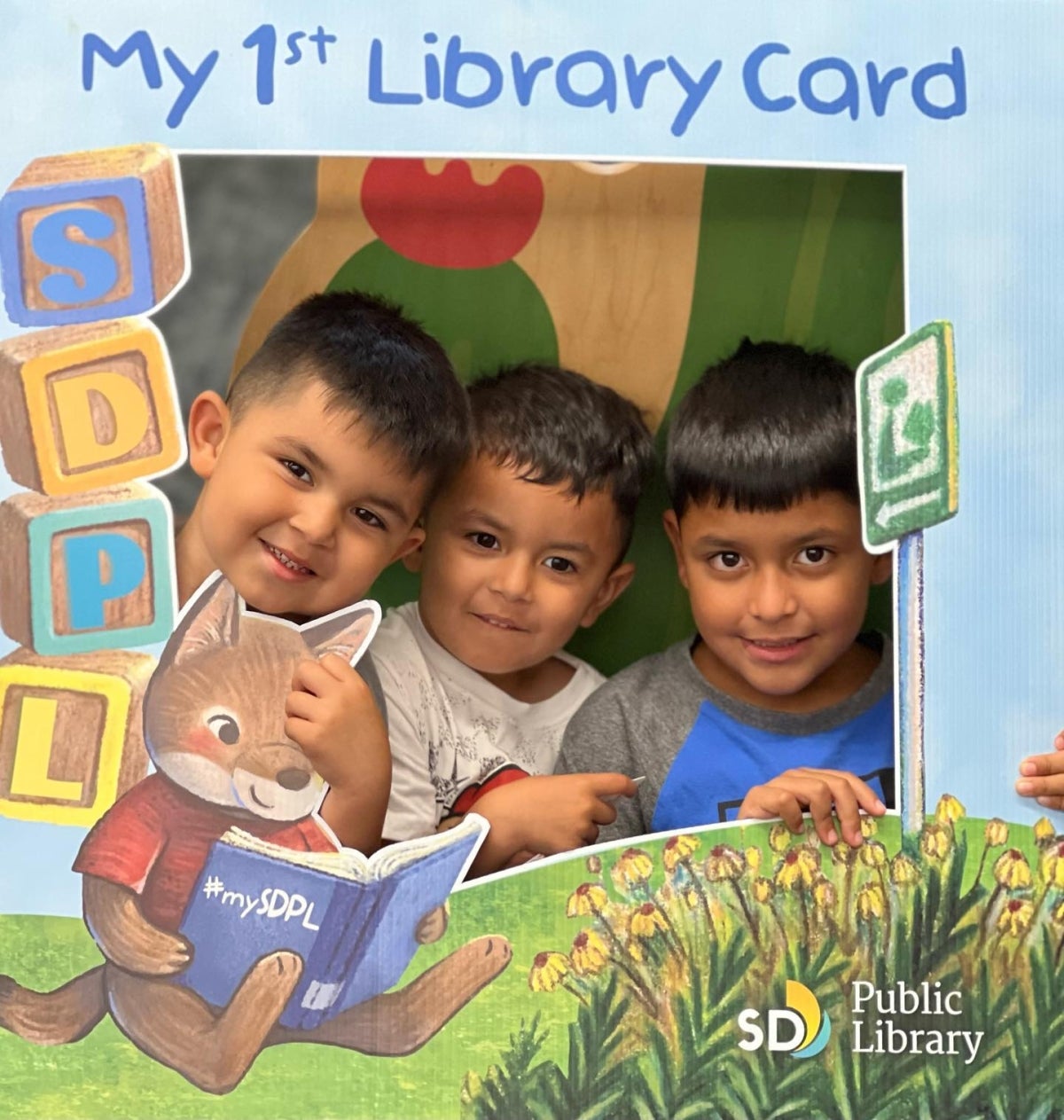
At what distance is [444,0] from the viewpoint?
1046 millimetres

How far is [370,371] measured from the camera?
1.06 m

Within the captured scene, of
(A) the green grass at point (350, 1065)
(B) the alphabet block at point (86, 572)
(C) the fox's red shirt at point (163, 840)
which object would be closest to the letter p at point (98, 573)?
(B) the alphabet block at point (86, 572)

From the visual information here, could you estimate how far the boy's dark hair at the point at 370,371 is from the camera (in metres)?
1.06

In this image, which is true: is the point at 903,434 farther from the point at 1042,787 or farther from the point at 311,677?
the point at 311,677

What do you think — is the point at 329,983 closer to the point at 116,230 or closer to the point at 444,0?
the point at 116,230

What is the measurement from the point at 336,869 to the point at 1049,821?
49 centimetres

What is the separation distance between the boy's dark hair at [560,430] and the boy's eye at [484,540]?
0.17ft

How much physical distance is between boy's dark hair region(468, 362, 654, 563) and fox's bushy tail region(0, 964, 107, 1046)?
0.47m

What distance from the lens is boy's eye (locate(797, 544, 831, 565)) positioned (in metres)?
1.08

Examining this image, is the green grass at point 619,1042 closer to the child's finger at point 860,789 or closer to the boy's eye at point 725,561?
the child's finger at point 860,789

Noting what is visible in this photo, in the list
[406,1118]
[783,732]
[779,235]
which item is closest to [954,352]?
[779,235]

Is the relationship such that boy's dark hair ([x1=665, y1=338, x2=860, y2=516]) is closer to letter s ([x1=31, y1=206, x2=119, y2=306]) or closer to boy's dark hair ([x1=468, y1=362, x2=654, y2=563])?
boy's dark hair ([x1=468, y1=362, x2=654, y2=563])

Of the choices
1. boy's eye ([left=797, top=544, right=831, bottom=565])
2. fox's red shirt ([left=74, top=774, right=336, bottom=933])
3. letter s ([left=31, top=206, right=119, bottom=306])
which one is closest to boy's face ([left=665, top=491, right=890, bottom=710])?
boy's eye ([left=797, top=544, right=831, bottom=565])

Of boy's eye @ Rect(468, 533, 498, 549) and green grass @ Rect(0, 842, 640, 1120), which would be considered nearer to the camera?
green grass @ Rect(0, 842, 640, 1120)
